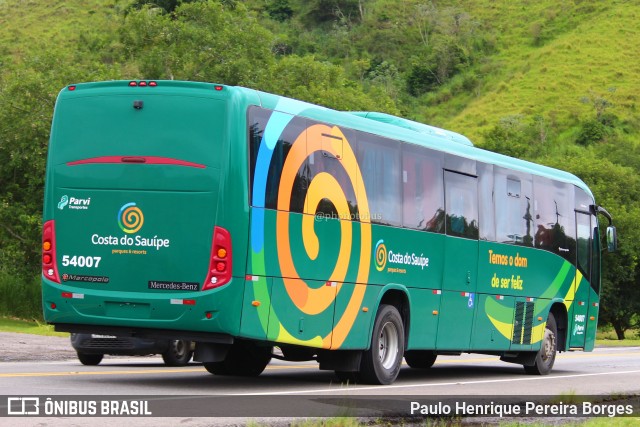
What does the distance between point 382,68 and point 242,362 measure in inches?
4794

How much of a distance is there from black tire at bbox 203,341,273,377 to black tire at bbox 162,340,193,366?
1.69 meters

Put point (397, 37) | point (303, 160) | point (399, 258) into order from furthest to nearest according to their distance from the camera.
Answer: point (397, 37) → point (399, 258) → point (303, 160)

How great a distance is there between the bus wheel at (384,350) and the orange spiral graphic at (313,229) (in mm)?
637

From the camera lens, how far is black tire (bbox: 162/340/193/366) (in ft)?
62.0

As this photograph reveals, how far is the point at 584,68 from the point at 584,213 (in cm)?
10628

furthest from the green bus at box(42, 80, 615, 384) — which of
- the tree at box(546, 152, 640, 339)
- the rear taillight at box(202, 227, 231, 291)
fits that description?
the tree at box(546, 152, 640, 339)

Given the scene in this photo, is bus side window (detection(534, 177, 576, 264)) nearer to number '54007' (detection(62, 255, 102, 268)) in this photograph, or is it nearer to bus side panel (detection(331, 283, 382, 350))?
bus side panel (detection(331, 283, 382, 350))

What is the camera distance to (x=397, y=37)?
152 metres

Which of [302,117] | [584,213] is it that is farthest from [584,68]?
[302,117]

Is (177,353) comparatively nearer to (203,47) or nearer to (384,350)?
(384,350)

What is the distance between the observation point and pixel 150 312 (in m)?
13.5

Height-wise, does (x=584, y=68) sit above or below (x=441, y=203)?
above

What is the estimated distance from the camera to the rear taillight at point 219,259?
43.8 ft

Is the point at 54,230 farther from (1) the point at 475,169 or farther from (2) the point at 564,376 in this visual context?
(2) the point at 564,376
